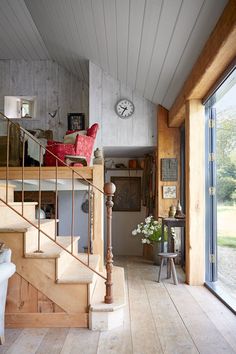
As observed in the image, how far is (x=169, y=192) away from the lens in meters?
6.14

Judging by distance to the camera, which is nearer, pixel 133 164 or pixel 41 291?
pixel 41 291

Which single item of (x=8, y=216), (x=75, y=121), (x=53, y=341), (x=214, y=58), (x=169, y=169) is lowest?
(x=53, y=341)

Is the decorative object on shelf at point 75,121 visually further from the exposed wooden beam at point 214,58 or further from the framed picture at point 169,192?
the exposed wooden beam at point 214,58

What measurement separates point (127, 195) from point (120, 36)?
3.63 metres

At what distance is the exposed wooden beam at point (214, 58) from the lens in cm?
288

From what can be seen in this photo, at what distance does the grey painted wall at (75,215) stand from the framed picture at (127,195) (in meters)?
0.74

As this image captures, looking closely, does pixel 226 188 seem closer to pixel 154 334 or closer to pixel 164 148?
pixel 154 334

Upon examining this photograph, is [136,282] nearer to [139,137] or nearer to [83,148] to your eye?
[83,148]

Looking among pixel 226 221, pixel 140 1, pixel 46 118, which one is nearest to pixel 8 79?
pixel 46 118

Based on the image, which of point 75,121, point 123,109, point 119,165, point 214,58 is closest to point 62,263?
point 214,58

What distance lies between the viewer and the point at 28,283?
3115 millimetres

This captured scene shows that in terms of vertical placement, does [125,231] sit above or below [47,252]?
below

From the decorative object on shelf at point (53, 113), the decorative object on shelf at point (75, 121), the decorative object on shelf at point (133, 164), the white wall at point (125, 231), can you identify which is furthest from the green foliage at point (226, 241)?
the decorative object on shelf at point (53, 113)

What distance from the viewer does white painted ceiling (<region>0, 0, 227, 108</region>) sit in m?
3.58
